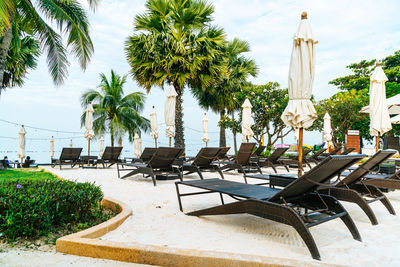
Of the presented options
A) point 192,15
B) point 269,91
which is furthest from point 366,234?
point 269,91

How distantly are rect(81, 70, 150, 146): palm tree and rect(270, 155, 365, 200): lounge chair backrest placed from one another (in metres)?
17.5

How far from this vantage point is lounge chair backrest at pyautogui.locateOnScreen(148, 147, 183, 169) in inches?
220

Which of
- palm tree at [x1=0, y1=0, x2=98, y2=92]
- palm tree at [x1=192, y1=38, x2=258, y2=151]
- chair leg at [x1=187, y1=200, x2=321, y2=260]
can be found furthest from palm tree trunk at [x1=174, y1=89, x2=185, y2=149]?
chair leg at [x1=187, y1=200, x2=321, y2=260]

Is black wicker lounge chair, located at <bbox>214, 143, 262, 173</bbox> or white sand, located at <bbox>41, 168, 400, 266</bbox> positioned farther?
black wicker lounge chair, located at <bbox>214, 143, 262, 173</bbox>

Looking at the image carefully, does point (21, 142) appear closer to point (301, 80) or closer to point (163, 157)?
point (163, 157)

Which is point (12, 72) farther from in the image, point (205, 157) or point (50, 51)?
point (205, 157)

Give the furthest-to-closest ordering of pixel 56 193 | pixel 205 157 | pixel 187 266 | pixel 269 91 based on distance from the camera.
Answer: pixel 269 91, pixel 205 157, pixel 56 193, pixel 187 266

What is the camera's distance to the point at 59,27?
323 inches

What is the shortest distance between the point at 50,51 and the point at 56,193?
25.2ft

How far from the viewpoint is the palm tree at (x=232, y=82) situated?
18.0 metres

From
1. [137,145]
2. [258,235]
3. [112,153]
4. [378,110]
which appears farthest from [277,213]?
[137,145]

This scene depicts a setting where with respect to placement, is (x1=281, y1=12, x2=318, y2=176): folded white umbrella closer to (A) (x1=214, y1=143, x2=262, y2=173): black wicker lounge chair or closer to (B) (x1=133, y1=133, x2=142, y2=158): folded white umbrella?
(A) (x1=214, y1=143, x2=262, y2=173): black wicker lounge chair

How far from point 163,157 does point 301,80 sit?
10.6 feet

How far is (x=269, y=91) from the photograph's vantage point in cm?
1536
